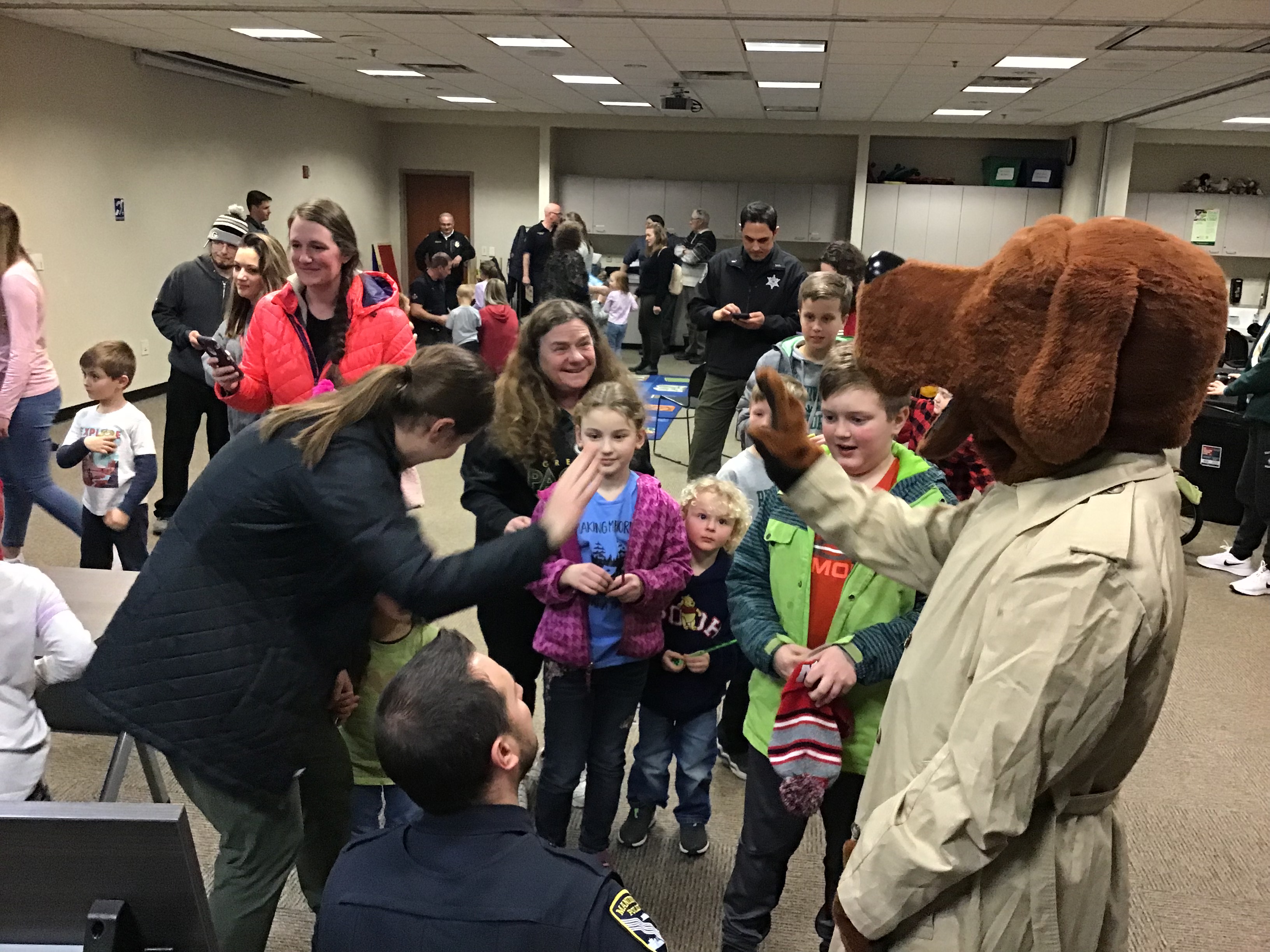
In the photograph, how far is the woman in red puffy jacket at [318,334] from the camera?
288 centimetres

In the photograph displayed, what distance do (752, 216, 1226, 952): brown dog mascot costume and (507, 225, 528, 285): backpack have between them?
8.94 metres

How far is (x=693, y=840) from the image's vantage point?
102 inches

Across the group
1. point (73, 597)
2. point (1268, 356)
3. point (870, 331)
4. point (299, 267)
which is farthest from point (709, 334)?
point (870, 331)

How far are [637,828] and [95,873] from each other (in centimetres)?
194

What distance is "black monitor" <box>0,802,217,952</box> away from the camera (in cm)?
82

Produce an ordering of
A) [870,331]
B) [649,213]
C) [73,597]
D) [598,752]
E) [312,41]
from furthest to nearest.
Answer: [649,213] → [312,41] → [73,597] → [598,752] → [870,331]

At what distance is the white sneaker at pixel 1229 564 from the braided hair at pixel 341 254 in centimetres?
459

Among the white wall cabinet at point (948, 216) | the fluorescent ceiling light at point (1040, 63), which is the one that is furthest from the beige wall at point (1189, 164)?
the fluorescent ceiling light at point (1040, 63)

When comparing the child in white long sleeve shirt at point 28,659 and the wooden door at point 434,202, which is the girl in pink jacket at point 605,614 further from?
the wooden door at point 434,202

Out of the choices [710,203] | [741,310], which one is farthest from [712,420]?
[710,203]

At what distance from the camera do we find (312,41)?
790 cm

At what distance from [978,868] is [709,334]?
12.5ft

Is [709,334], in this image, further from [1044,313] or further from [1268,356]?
[1044,313]

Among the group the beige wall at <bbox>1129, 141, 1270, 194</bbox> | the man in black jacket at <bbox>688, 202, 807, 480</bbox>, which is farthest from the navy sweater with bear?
the beige wall at <bbox>1129, 141, 1270, 194</bbox>
